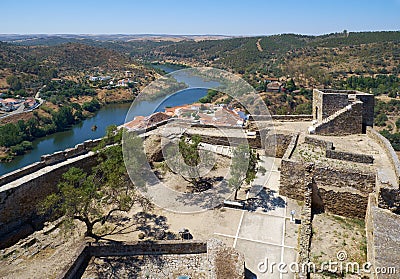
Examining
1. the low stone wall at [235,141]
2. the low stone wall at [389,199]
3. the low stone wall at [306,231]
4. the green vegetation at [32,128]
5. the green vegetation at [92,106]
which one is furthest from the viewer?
the green vegetation at [92,106]

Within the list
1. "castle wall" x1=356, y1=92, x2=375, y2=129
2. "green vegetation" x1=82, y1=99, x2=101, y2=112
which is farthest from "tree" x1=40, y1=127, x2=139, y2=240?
"green vegetation" x1=82, y1=99, x2=101, y2=112

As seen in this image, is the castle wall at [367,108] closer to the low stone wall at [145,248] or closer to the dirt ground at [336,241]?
the dirt ground at [336,241]

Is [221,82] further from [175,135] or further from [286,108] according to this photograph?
[286,108]

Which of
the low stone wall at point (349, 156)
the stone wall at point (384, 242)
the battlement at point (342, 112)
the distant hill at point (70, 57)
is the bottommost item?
the stone wall at point (384, 242)

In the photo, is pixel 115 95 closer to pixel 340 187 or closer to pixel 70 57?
pixel 70 57

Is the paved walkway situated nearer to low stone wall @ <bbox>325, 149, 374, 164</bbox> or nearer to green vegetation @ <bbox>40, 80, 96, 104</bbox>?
low stone wall @ <bbox>325, 149, 374, 164</bbox>

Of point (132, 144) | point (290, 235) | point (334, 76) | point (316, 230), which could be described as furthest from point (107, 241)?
point (334, 76)

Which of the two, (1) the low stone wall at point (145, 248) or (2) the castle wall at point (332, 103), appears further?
(2) the castle wall at point (332, 103)

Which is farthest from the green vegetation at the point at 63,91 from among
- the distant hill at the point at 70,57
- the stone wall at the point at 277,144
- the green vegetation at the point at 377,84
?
the stone wall at the point at 277,144

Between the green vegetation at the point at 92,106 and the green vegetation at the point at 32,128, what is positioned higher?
the green vegetation at the point at 92,106
